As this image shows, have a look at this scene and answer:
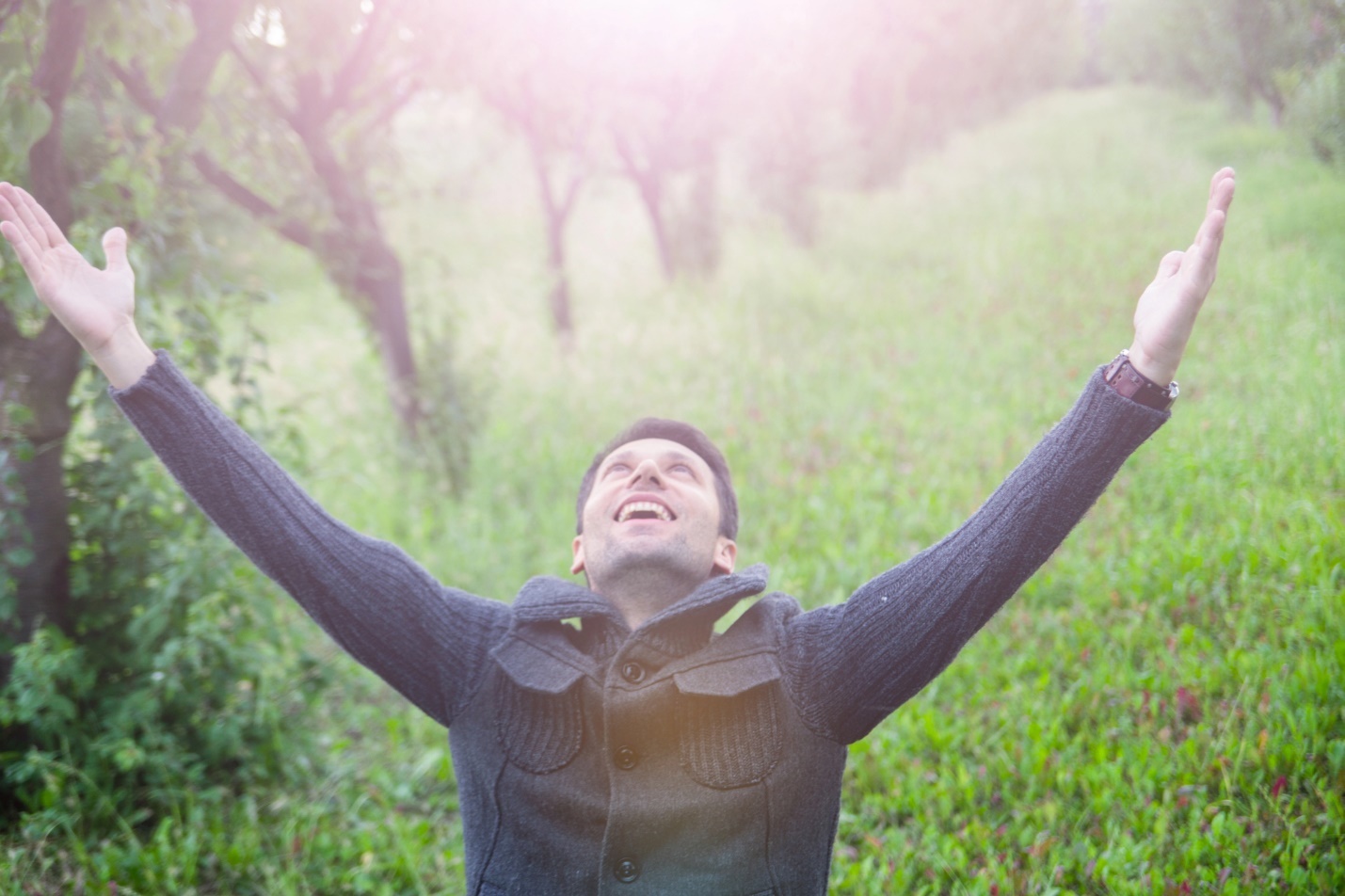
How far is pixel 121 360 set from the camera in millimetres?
1977

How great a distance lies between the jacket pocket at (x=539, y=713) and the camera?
198cm

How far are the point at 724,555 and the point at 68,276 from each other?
173cm

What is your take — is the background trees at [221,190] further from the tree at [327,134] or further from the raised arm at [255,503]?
the raised arm at [255,503]

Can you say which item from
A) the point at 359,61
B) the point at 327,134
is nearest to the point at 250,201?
the point at 327,134

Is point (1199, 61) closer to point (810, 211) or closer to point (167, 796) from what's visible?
point (167, 796)

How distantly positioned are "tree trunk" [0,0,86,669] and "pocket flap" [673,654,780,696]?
109 inches

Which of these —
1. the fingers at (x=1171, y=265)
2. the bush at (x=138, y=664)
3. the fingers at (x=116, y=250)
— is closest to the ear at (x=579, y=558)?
the fingers at (x=116, y=250)

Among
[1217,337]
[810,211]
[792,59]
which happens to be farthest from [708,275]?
[1217,337]

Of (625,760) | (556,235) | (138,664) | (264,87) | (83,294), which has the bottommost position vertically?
(625,760)

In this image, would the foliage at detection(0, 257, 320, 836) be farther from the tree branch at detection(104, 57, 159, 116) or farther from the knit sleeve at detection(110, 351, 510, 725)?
the knit sleeve at detection(110, 351, 510, 725)

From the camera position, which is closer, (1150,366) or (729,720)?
(1150,366)

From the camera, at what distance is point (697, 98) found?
11.0m

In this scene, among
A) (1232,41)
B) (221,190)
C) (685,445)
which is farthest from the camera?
(221,190)

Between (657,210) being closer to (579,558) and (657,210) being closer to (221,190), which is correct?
(221,190)
